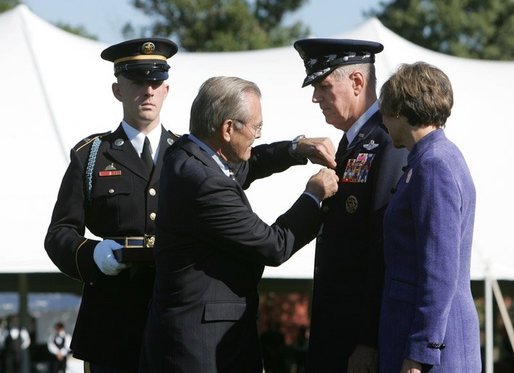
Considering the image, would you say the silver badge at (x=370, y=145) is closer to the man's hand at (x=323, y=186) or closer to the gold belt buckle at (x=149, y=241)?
the man's hand at (x=323, y=186)

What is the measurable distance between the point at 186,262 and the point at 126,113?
91 cm

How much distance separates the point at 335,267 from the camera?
3.94 metres

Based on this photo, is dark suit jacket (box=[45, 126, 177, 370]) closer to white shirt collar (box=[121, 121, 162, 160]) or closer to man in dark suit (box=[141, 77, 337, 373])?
white shirt collar (box=[121, 121, 162, 160])

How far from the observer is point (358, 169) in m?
3.90

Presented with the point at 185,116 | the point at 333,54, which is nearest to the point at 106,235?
the point at 333,54

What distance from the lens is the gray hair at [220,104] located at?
12.5 feet

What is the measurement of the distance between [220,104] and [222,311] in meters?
0.64

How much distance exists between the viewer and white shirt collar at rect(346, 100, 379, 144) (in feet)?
13.3

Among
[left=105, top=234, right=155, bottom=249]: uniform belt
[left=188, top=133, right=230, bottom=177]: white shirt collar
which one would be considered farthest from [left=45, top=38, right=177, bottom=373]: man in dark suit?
[left=188, top=133, right=230, bottom=177]: white shirt collar

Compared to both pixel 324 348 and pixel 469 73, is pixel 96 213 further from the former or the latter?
pixel 469 73

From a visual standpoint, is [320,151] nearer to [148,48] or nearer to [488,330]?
[148,48]

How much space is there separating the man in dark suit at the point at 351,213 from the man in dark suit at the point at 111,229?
25.6 inches

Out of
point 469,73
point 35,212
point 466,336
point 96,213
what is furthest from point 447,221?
point 469,73

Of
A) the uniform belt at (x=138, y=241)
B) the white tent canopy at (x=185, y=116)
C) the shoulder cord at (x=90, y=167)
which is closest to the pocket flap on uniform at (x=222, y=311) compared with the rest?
the uniform belt at (x=138, y=241)
